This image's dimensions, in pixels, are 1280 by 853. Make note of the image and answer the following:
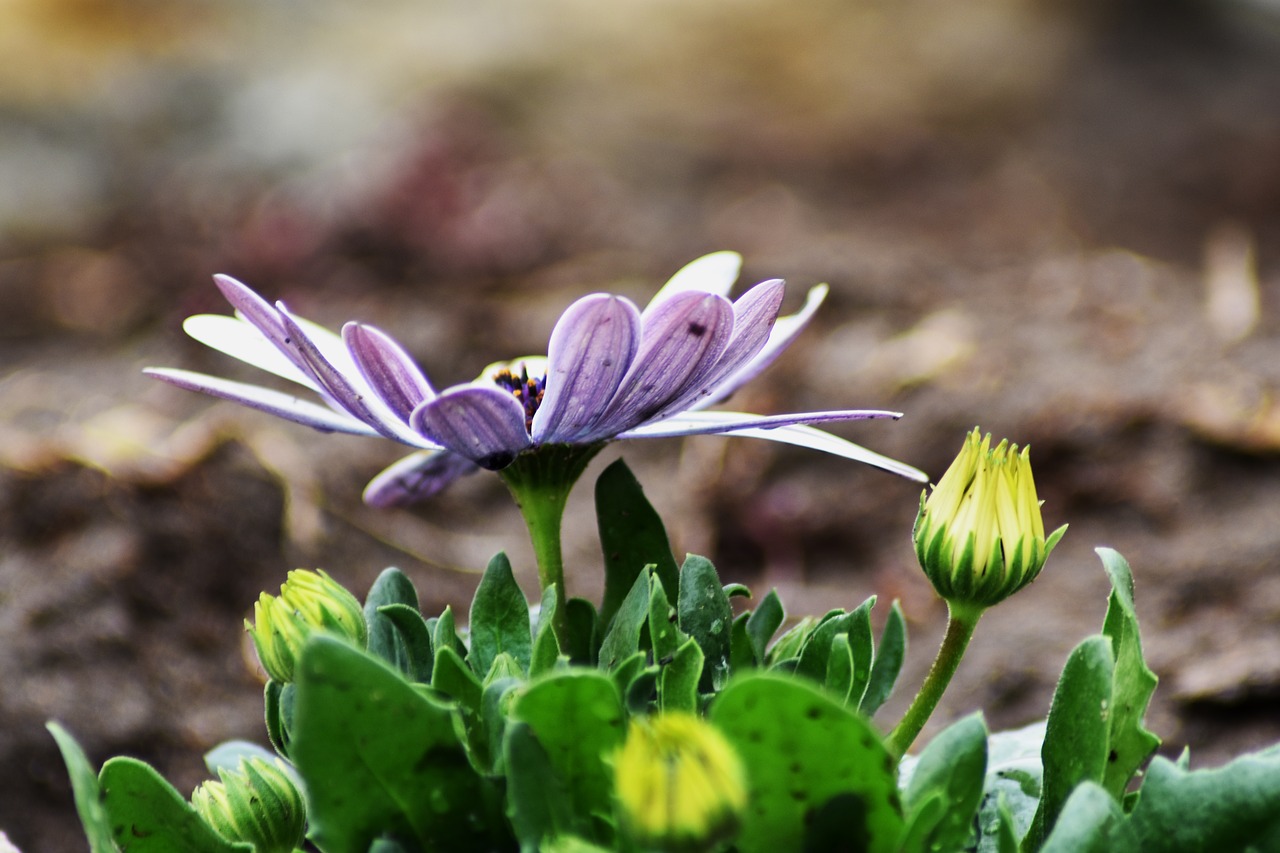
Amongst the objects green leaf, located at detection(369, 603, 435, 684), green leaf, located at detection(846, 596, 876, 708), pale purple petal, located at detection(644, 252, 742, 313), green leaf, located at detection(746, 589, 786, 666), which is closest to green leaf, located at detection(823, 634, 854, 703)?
green leaf, located at detection(846, 596, 876, 708)

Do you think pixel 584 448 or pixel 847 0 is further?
pixel 847 0

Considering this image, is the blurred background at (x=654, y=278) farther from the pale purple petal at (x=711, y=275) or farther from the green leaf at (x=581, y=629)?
the pale purple petal at (x=711, y=275)

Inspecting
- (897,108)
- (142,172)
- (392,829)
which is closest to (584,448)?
(392,829)

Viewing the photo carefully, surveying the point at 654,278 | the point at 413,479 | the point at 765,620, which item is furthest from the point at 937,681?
the point at 654,278

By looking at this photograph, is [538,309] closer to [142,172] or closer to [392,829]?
[392,829]

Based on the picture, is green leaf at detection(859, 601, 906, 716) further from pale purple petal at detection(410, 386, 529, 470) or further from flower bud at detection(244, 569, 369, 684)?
flower bud at detection(244, 569, 369, 684)

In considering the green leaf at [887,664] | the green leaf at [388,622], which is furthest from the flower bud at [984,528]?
the green leaf at [388,622]

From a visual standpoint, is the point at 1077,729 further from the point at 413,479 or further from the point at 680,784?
the point at 413,479
